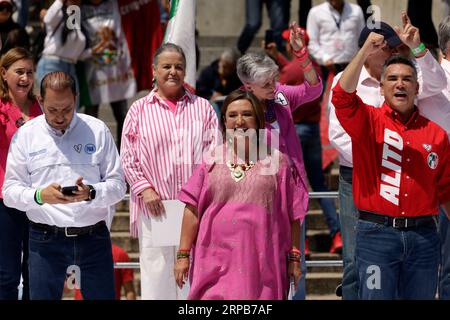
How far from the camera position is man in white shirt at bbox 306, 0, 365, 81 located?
12734 millimetres

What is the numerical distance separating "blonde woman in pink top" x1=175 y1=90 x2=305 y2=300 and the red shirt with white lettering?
1.54 ft

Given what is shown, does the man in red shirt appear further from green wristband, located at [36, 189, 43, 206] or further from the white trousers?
green wristband, located at [36, 189, 43, 206]

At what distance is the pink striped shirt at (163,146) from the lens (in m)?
8.32

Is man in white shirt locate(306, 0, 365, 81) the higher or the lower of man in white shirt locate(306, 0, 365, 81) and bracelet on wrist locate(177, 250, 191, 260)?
the higher

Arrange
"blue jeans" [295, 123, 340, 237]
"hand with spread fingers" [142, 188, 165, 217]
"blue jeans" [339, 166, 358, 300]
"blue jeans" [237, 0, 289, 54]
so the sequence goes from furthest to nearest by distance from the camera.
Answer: "blue jeans" [237, 0, 289, 54] → "blue jeans" [295, 123, 340, 237] → "blue jeans" [339, 166, 358, 300] → "hand with spread fingers" [142, 188, 165, 217]

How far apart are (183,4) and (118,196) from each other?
1922 mm

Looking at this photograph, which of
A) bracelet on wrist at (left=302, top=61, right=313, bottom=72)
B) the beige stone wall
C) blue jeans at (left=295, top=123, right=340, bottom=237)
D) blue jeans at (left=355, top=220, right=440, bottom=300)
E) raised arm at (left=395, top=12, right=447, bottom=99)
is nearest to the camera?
blue jeans at (left=355, top=220, right=440, bottom=300)

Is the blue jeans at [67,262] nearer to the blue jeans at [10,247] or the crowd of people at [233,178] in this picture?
the crowd of people at [233,178]

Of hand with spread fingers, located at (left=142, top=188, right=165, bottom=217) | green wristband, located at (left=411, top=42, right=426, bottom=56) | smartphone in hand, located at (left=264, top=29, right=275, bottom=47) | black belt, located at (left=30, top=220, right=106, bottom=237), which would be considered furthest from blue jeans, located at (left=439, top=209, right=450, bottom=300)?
smartphone in hand, located at (left=264, top=29, right=275, bottom=47)

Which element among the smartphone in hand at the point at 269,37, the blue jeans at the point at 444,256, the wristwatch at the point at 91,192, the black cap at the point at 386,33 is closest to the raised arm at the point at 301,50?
the black cap at the point at 386,33

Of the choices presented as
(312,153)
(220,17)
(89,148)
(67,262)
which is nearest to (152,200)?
(89,148)

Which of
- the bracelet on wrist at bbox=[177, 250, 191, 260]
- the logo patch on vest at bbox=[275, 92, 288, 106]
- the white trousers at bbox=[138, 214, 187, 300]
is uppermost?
the logo patch on vest at bbox=[275, 92, 288, 106]

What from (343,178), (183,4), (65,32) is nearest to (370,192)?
(343,178)

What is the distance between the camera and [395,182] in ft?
24.8
